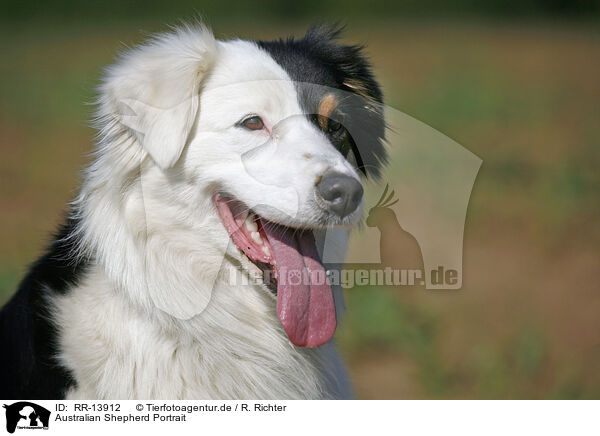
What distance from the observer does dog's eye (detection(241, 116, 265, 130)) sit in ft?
9.03

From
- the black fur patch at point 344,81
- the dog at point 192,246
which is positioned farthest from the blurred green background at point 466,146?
the dog at point 192,246

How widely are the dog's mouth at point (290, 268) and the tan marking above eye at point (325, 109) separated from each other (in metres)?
0.54

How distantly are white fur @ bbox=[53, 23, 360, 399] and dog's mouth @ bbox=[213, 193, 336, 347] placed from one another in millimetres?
71

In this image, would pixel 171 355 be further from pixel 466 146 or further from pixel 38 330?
pixel 466 146

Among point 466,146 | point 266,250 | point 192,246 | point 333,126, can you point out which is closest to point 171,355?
point 192,246

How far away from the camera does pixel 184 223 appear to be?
2.77m

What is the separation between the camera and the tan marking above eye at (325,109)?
9.53 feet

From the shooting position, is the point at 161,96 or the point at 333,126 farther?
the point at 333,126

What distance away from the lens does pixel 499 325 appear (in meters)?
5.95

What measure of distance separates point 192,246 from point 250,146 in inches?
20.9

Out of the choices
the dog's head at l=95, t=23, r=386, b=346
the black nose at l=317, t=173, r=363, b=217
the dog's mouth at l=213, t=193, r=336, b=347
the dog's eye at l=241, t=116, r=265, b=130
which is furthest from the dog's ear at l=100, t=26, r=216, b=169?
the black nose at l=317, t=173, r=363, b=217

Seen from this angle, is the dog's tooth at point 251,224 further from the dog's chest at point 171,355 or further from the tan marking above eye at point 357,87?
the tan marking above eye at point 357,87

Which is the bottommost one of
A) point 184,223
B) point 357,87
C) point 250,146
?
point 184,223
